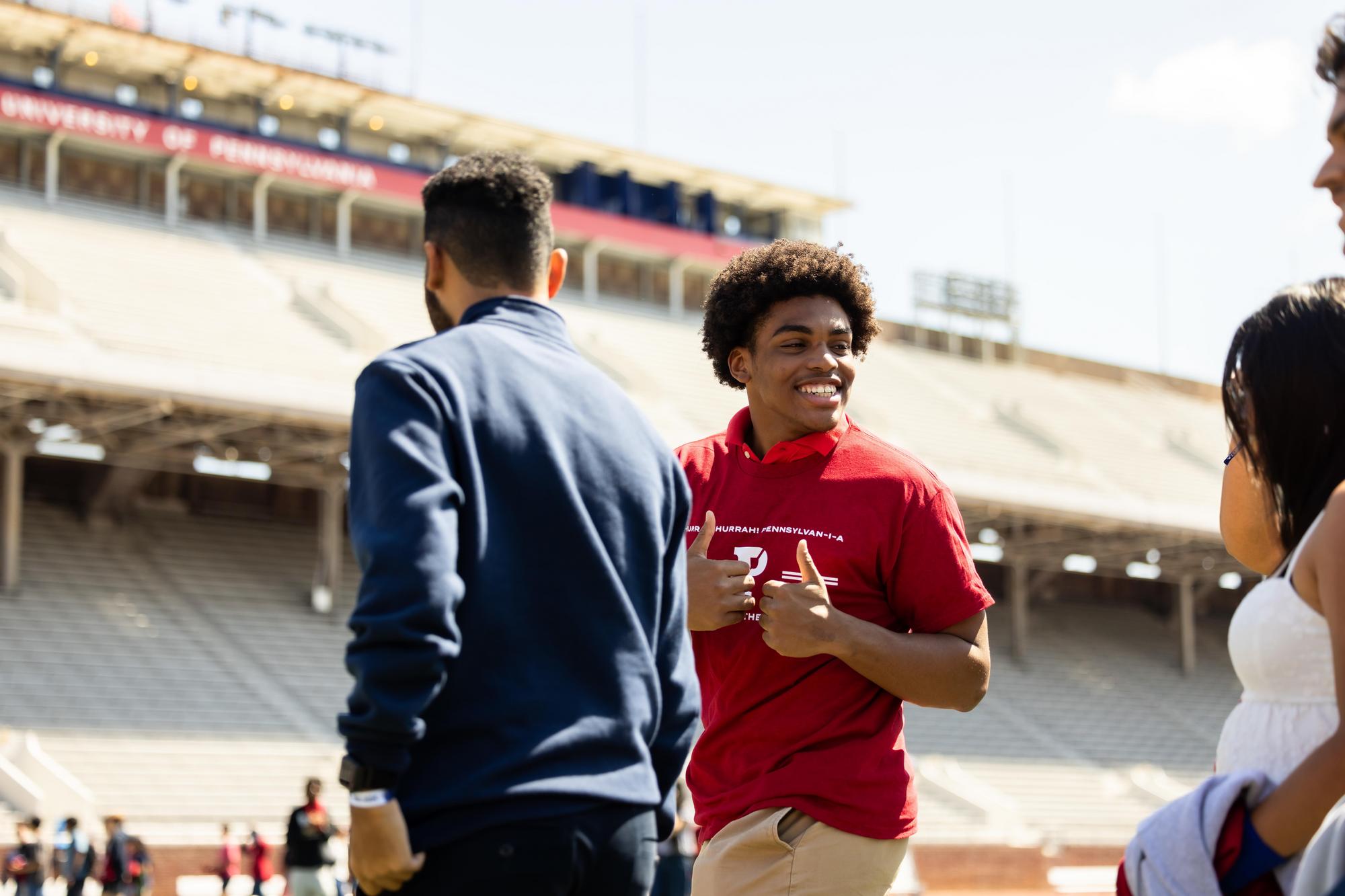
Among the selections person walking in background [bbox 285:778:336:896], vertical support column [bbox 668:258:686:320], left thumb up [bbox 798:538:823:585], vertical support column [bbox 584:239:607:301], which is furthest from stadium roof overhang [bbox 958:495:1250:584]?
left thumb up [bbox 798:538:823:585]

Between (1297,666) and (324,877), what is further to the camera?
(324,877)

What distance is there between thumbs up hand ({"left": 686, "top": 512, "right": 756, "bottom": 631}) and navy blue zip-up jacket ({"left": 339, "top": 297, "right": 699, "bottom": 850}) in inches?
29.2

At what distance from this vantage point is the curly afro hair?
4711 mm

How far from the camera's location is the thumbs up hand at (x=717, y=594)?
422 centimetres

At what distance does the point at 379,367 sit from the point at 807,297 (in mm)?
1831

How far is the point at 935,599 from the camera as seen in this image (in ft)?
14.0

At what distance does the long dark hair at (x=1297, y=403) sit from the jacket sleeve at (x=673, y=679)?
1.14 metres

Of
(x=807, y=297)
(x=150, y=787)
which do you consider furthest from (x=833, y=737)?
(x=150, y=787)

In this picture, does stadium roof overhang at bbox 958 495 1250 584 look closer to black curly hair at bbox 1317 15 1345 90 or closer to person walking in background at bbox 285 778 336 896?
person walking in background at bbox 285 778 336 896

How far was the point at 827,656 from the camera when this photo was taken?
4.31 metres

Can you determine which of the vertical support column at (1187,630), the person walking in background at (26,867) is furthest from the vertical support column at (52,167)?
the vertical support column at (1187,630)

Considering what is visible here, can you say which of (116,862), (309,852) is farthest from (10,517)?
(309,852)

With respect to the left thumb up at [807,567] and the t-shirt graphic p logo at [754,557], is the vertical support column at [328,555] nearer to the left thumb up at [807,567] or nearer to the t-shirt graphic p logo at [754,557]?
the t-shirt graphic p logo at [754,557]

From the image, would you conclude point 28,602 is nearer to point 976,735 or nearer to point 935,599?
point 976,735
